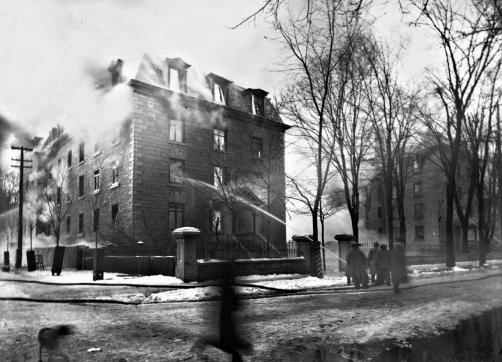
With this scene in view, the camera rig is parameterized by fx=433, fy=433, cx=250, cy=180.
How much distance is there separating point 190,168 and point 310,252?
993cm

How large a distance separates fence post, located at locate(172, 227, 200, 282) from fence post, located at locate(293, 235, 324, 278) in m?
5.01

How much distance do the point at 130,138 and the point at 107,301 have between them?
13.5 meters

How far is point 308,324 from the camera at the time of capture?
24.3 ft

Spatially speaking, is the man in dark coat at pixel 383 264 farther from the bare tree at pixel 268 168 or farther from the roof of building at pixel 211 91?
the bare tree at pixel 268 168

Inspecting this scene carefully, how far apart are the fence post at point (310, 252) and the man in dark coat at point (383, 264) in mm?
3075

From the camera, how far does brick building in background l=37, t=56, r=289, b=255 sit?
22.8 meters

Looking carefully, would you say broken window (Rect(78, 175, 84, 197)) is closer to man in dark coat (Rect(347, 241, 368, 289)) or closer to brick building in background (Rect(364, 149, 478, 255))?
man in dark coat (Rect(347, 241, 368, 289))

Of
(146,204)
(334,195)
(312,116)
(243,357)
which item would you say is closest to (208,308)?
(243,357)

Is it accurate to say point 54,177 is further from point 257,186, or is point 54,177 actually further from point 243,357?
point 243,357

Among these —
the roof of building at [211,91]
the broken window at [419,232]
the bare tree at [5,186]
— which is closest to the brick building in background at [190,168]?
the roof of building at [211,91]

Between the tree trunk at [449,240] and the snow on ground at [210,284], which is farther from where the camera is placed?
the tree trunk at [449,240]

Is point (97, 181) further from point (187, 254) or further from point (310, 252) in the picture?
point (310, 252)

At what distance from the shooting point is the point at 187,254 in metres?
14.8

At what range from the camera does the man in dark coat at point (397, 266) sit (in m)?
12.7
